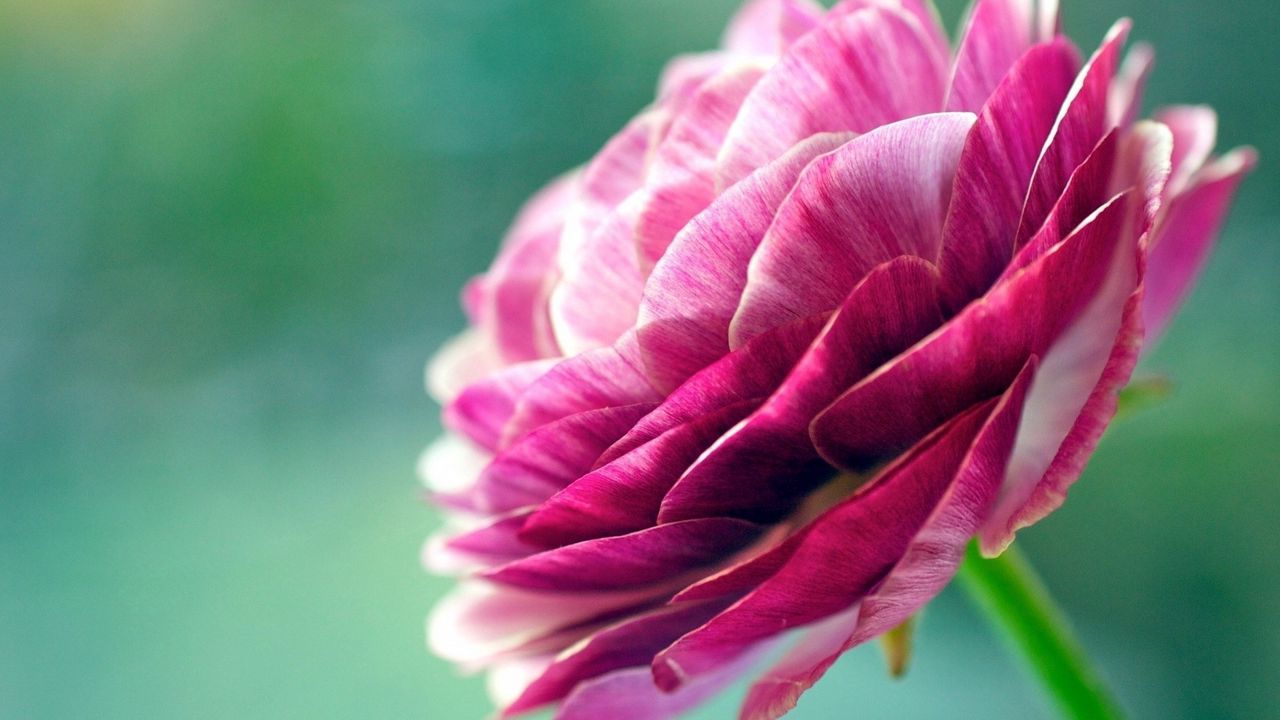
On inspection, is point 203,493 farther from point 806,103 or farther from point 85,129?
point 806,103

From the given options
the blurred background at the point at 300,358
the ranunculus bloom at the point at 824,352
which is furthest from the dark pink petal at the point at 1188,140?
the blurred background at the point at 300,358

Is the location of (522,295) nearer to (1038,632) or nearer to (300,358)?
(1038,632)

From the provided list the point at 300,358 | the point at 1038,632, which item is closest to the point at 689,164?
the point at 1038,632

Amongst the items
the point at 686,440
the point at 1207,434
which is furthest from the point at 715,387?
the point at 1207,434

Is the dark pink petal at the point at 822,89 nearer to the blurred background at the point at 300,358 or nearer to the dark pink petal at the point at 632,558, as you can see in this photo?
the dark pink petal at the point at 632,558

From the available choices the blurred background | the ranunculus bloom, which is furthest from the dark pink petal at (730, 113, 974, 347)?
the blurred background

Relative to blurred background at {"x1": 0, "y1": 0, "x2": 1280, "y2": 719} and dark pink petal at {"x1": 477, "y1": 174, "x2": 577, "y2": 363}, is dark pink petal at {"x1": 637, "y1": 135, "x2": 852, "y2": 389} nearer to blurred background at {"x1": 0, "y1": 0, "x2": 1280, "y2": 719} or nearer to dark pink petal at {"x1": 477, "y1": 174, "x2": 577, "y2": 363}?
dark pink petal at {"x1": 477, "y1": 174, "x2": 577, "y2": 363}
